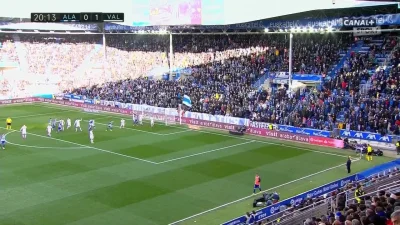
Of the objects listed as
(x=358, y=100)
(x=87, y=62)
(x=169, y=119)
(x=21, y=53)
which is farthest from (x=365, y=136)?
(x=21, y=53)

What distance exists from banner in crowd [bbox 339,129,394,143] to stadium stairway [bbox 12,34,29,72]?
51.8 m

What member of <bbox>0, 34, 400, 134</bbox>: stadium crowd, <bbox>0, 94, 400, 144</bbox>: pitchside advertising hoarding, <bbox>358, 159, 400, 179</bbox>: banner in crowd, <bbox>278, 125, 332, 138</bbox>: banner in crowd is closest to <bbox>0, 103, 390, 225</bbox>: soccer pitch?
<bbox>0, 94, 400, 144</bbox>: pitchside advertising hoarding

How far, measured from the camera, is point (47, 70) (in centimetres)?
7438

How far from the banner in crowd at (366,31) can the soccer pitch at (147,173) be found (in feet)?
44.2

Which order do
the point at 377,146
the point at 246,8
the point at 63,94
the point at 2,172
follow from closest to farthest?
1. the point at 2,172
2. the point at 377,146
3. the point at 246,8
4. the point at 63,94

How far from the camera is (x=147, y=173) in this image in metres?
29.2

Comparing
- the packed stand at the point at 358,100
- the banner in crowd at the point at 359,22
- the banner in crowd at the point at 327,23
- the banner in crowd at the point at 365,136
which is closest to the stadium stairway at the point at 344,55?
the packed stand at the point at 358,100

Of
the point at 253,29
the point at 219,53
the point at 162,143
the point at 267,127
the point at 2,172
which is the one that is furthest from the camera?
the point at 219,53

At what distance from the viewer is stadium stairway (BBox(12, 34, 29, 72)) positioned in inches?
2911

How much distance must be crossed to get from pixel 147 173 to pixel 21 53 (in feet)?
174

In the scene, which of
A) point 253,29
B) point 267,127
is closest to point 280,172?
point 267,127

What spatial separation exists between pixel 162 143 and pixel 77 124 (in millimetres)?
9850

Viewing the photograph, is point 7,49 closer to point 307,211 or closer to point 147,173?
point 147,173

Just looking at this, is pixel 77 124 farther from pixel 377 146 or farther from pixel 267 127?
pixel 377 146
